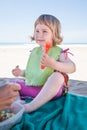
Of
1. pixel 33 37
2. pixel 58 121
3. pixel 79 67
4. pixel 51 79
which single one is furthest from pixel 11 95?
pixel 79 67

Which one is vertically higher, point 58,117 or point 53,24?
point 53,24

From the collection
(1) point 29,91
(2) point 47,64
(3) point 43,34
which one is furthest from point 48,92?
(3) point 43,34

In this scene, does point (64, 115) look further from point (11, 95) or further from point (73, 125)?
point (11, 95)

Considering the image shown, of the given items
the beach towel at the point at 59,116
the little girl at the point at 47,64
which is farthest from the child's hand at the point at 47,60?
the beach towel at the point at 59,116

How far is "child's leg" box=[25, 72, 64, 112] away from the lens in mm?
1358

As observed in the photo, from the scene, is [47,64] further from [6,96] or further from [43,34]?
[6,96]

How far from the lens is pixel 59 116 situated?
1.27 meters

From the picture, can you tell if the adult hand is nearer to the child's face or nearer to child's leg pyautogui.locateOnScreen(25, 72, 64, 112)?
child's leg pyautogui.locateOnScreen(25, 72, 64, 112)

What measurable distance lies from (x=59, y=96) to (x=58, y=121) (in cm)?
31

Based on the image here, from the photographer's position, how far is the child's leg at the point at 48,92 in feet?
4.46

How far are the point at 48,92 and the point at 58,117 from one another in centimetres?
17

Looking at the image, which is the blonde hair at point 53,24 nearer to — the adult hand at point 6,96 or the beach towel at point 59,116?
the beach towel at point 59,116

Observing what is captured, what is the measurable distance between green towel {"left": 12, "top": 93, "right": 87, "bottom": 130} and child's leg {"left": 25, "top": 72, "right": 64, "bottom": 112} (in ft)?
0.09

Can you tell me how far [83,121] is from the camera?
122cm
